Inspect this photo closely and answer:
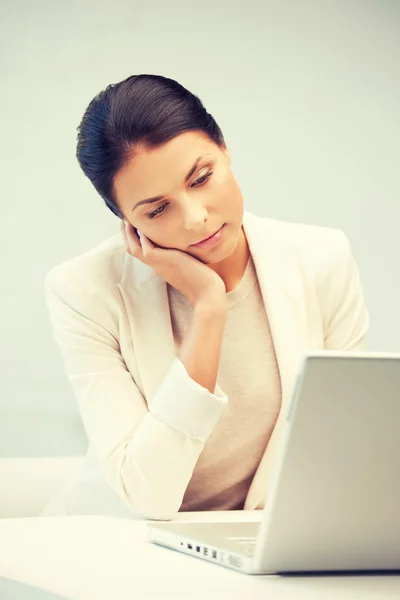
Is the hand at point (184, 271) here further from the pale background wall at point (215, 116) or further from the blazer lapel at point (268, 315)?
the pale background wall at point (215, 116)

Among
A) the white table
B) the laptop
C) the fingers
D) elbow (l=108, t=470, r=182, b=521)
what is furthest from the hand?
the laptop

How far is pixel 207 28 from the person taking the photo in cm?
325

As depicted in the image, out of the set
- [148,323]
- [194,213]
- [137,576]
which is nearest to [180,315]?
[148,323]

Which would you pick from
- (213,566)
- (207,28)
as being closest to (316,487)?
(213,566)

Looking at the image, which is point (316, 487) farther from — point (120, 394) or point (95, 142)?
point (95, 142)

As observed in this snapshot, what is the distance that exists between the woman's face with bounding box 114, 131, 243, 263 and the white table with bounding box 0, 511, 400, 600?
677mm

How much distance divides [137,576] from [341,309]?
41.1 inches

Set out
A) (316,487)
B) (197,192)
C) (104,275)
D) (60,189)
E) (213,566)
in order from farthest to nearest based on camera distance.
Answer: (60,189)
(104,275)
(197,192)
(213,566)
(316,487)

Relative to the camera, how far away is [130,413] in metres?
1.76

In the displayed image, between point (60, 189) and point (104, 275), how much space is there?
1.34 meters

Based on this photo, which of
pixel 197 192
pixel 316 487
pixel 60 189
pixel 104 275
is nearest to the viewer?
pixel 316 487

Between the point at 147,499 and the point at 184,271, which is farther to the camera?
the point at 184,271

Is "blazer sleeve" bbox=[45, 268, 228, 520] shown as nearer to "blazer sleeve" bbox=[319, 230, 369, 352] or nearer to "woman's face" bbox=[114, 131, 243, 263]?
"woman's face" bbox=[114, 131, 243, 263]

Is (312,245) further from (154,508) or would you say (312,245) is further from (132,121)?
(154,508)
